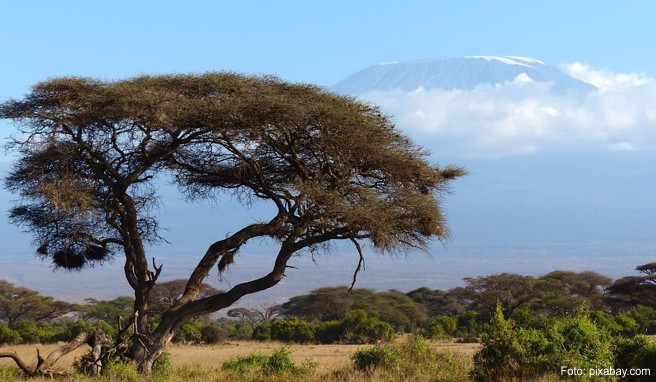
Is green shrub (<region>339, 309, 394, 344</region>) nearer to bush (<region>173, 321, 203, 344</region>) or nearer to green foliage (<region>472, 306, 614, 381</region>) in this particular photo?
bush (<region>173, 321, 203, 344</region>)

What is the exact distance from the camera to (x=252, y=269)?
13625cm

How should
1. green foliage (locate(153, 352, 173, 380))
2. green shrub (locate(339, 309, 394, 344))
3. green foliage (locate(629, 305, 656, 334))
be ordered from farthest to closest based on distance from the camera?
1. green foliage (locate(629, 305, 656, 334))
2. green shrub (locate(339, 309, 394, 344))
3. green foliage (locate(153, 352, 173, 380))

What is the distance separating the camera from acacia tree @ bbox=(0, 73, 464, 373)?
18156 mm

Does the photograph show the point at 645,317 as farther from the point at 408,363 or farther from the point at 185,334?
the point at 408,363

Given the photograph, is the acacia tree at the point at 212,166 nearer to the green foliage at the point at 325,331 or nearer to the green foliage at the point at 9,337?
the green foliage at the point at 325,331

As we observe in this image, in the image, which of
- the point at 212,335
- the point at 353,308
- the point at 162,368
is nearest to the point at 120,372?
the point at 162,368

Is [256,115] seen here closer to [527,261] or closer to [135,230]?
[135,230]

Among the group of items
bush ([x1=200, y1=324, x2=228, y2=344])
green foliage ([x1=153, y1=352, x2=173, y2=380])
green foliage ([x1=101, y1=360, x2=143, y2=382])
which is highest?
green foliage ([x1=101, y1=360, x2=143, y2=382])

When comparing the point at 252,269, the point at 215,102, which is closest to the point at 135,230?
the point at 215,102

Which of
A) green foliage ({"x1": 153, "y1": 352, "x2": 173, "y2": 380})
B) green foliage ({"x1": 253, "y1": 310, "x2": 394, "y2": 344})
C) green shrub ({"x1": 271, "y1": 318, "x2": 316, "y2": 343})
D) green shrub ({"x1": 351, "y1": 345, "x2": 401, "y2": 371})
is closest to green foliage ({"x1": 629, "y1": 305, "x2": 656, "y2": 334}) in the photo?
green foliage ({"x1": 253, "y1": 310, "x2": 394, "y2": 344})

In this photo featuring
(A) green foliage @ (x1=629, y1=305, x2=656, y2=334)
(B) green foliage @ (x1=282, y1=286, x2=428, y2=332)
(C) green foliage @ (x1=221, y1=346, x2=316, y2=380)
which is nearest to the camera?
(C) green foliage @ (x1=221, y1=346, x2=316, y2=380)

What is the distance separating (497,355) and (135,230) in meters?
8.91

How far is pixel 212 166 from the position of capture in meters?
20.9

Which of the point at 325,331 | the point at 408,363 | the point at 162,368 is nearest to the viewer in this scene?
the point at 408,363
